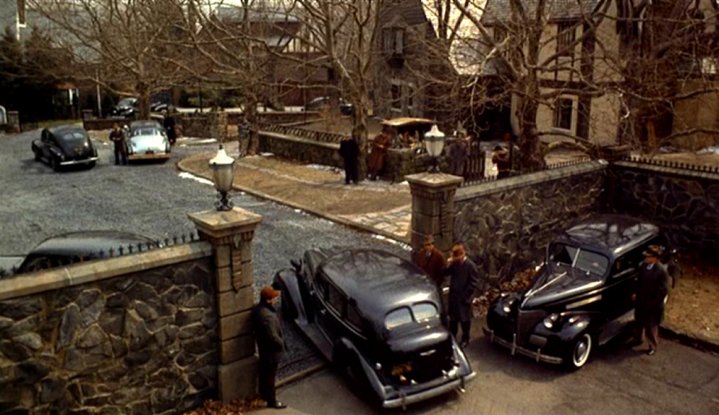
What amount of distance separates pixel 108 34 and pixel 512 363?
108ft

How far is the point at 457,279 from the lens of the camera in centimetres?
1090

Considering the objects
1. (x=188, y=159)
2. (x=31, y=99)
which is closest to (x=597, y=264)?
(x=188, y=159)

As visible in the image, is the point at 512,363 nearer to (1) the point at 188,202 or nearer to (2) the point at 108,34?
(1) the point at 188,202

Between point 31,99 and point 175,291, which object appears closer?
point 175,291

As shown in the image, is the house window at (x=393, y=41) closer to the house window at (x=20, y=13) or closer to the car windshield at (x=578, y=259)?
the house window at (x=20, y=13)

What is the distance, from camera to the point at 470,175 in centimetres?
2261

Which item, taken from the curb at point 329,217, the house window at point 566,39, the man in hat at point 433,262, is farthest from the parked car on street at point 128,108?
the man in hat at point 433,262

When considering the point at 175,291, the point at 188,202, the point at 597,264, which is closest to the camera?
the point at 175,291

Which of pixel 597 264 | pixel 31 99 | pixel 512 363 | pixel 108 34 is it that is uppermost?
pixel 108 34

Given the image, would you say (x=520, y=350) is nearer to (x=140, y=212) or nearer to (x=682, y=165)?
(x=682, y=165)

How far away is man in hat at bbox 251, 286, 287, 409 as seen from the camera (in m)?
8.93

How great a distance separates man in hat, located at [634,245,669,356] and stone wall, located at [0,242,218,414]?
714 centimetres

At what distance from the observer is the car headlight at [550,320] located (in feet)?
34.1

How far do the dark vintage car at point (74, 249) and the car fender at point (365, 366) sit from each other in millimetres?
3531
